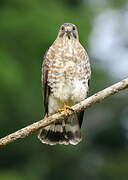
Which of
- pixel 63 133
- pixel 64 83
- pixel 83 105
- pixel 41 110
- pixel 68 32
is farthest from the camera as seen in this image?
pixel 41 110

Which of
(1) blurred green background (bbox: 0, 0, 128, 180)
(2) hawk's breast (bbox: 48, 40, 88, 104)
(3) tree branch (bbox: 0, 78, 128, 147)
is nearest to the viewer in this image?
(3) tree branch (bbox: 0, 78, 128, 147)

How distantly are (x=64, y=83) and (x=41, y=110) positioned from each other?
23.3 feet

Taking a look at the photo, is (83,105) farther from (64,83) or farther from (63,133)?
(63,133)

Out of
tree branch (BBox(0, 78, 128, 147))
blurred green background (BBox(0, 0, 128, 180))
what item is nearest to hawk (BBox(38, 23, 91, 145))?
tree branch (BBox(0, 78, 128, 147))

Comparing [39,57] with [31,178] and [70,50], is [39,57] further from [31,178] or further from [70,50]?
[70,50]

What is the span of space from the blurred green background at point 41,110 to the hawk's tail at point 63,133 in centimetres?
630

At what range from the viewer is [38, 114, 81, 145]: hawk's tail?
10.7 m

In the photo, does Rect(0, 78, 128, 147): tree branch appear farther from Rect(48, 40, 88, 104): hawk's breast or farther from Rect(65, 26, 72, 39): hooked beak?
Rect(65, 26, 72, 39): hooked beak

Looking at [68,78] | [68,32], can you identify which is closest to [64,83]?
[68,78]

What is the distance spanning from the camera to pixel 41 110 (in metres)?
17.6

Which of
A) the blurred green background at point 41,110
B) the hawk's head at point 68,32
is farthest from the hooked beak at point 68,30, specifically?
the blurred green background at point 41,110

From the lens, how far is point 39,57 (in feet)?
59.4

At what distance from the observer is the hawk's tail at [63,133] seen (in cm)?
1074

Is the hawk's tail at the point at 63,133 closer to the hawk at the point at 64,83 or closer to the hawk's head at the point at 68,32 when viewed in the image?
the hawk at the point at 64,83
